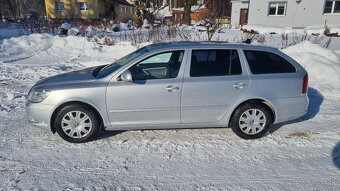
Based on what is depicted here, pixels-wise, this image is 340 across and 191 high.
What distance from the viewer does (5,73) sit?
801 cm

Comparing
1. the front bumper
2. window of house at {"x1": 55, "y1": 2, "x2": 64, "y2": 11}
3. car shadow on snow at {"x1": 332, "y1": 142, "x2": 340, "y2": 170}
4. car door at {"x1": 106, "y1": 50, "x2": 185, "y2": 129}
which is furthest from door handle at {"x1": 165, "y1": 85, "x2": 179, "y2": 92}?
window of house at {"x1": 55, "y1": 2, "x2": 64, "y2": 11}

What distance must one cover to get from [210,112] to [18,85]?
602 centimetres

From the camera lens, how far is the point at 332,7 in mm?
22156

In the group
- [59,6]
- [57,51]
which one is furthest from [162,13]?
[57,51]

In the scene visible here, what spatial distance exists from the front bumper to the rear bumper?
11.8ft

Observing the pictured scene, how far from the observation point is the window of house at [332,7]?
865 inches

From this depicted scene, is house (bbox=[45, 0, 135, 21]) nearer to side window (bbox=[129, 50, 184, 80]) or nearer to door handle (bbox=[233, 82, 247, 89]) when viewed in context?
side window (bbox=[129, 50, 184, 80])

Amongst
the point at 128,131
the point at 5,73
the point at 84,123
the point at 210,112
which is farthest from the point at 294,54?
the point at 5,73

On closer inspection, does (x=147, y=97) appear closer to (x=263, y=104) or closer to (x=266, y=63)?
(x=263, y=104)

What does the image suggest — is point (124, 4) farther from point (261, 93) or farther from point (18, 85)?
point (261, 93)

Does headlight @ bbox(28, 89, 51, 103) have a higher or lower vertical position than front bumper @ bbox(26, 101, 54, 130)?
higher

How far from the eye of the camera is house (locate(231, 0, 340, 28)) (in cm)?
2226

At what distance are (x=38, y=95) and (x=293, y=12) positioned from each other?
2600 cm

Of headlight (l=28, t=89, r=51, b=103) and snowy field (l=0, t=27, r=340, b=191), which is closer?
snowy field (l=0, t=27, r=340, b=191)
